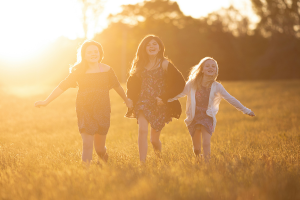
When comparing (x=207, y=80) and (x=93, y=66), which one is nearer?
(x=93, y=66)

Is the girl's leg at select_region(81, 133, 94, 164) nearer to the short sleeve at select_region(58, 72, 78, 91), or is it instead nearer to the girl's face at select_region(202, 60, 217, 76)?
the short sleeve at select_region(58, 72, 78, 91)

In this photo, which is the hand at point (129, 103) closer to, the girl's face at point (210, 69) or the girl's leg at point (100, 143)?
the girl's leg at point (100, 143)

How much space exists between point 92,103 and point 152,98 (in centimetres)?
99

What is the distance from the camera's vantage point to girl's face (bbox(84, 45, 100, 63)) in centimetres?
494

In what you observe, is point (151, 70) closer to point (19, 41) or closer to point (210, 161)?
point (210, 161)

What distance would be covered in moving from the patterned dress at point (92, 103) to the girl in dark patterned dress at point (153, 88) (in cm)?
56

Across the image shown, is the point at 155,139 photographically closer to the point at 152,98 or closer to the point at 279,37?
the point at 152,98

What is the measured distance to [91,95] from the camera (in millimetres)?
4781

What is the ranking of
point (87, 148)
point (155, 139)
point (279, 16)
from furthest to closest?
point (279, 16) < point (155, 139) < point (87, 148)

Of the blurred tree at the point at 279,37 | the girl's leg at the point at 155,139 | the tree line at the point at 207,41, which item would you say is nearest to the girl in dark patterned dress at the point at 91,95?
the girl's leg at the point at 155,139

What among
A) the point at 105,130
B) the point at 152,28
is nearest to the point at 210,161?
the point at 105,130

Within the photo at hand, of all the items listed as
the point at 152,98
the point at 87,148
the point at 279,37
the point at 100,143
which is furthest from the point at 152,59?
the point at 279,37

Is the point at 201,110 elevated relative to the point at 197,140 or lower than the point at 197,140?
elevated

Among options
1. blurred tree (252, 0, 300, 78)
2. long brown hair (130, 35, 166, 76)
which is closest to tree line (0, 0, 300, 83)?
blurred tree (252, 0, 300, 78)
